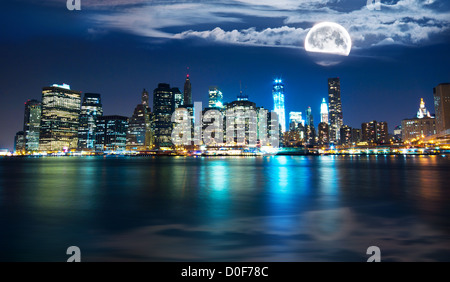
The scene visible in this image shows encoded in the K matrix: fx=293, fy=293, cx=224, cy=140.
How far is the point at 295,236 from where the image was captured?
429 inches

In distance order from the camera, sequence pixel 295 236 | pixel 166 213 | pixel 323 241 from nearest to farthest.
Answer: pixel 323 241 → pixel 295 236 → pixel 166 213

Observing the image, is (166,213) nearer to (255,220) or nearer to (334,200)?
(255,220)

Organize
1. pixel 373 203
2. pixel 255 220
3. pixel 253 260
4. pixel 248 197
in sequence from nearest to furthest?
1. pixel 253 260
2. pixel 255 220
3. pixel 373 203
4. pixel 248 197

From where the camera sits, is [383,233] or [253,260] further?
[383,233]

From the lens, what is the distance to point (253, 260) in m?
8.30
